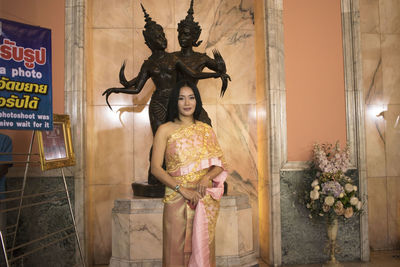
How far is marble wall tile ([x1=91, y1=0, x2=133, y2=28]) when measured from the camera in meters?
5.03

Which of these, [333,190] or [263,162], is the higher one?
[263,162]

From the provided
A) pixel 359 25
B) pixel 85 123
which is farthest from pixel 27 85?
pixel 359 25

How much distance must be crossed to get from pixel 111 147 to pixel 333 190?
293 cm

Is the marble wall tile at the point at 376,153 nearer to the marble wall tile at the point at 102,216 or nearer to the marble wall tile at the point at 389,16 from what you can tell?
the marble wall tile at the point at 389,16

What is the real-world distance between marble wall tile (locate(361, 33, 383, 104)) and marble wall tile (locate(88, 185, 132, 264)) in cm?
362

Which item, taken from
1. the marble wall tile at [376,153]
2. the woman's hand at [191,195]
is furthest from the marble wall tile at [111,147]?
the marble wall tile at [376,153]

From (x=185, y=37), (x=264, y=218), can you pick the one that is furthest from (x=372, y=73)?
(x=185, y=37)

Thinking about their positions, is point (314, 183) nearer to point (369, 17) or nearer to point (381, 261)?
point (381, 261)

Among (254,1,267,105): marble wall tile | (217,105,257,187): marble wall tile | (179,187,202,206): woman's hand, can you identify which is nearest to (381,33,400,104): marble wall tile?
(254,1,267,105): marble wall tile

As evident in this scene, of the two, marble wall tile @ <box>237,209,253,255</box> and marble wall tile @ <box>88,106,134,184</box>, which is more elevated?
marble wall tile @ <box>88,106,134,184</box>

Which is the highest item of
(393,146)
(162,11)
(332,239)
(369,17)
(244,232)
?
(162,11)

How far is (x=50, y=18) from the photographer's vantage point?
178 inches

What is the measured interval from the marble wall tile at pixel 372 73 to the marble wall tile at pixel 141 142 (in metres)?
3.11

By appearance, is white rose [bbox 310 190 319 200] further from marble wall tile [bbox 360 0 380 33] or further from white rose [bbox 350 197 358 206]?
marble wall tile [bbox 360 0 380 33]
